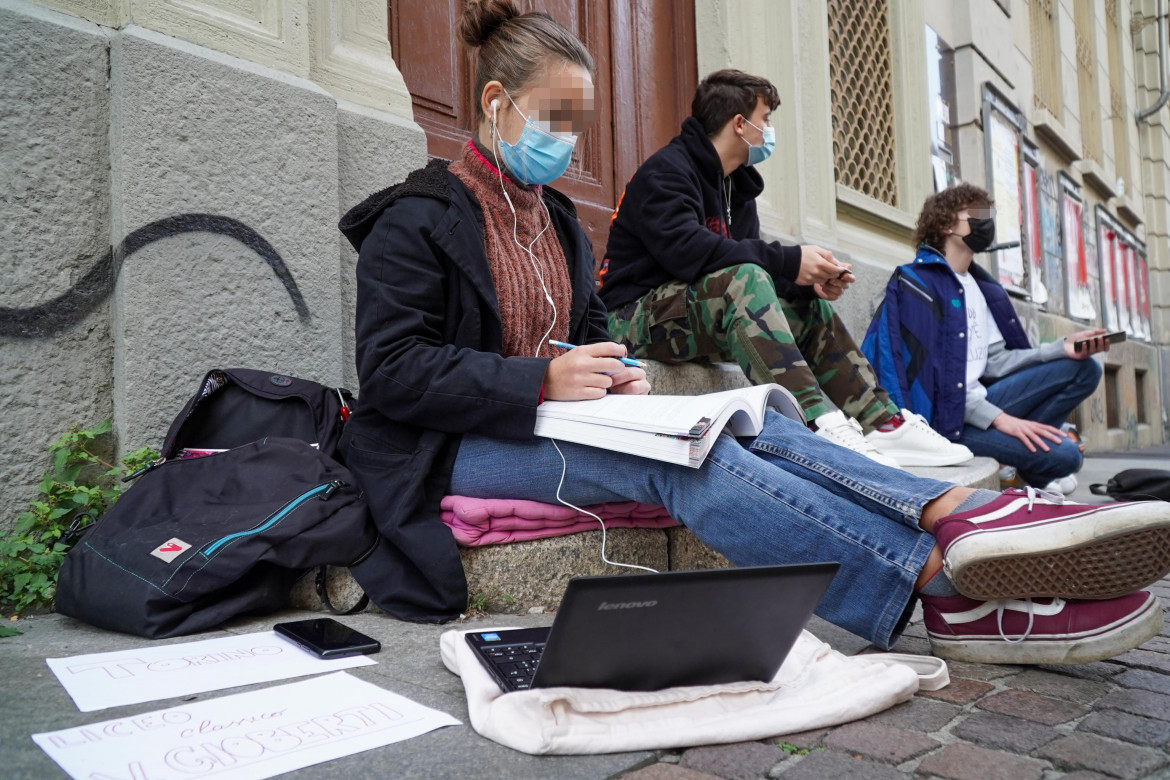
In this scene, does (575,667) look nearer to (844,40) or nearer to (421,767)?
(421,767)

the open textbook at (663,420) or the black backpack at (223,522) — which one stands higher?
the open textbook at (663,420)

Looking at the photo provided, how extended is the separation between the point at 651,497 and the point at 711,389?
1.82 metres

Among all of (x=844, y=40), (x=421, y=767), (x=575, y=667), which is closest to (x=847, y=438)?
(x=575, y=667)

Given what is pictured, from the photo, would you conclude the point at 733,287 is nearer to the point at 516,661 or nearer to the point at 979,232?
the point at 516,661

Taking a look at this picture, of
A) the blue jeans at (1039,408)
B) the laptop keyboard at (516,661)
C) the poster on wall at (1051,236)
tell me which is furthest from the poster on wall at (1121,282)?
the laptop keyboard at (516,661)

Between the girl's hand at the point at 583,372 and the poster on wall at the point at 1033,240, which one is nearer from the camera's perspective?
the girl's hand at the point at 583,372

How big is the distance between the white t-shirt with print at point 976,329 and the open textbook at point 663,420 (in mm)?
2809

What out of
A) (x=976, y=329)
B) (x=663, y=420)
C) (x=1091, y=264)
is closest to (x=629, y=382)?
(x=663, y=420)

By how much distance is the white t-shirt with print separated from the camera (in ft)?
14.0

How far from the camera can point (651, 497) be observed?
5.81ft

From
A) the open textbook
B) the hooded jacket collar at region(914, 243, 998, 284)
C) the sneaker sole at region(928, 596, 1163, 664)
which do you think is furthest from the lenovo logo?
the hooded jacket collar at region(914, 243, 998, 284)

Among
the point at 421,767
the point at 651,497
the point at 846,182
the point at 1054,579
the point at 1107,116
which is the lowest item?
the point at 421,767

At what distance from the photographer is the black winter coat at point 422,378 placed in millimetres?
1809

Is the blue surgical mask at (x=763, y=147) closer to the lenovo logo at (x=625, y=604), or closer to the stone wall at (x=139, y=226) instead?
the stone wall at (x=139, y=226)
